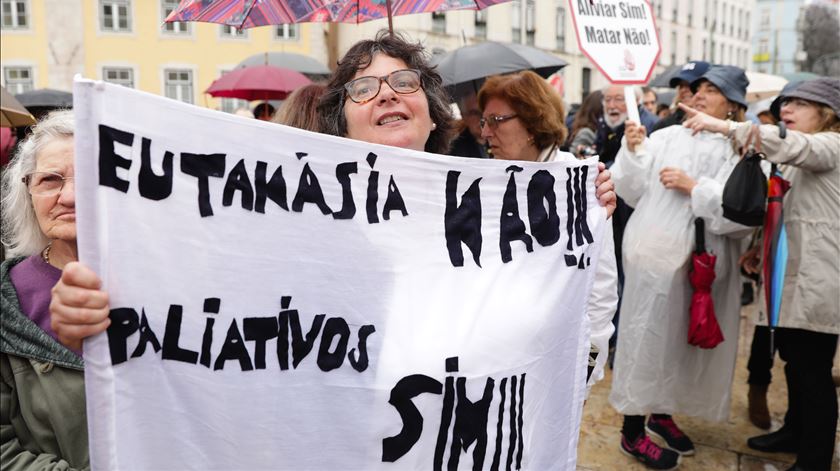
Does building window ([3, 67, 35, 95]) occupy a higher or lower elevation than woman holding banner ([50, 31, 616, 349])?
higher

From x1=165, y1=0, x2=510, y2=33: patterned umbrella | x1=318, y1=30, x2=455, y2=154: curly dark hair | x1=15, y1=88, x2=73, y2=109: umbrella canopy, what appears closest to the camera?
x1=318, y1=30, x2=455, y2=154: curly dark hair

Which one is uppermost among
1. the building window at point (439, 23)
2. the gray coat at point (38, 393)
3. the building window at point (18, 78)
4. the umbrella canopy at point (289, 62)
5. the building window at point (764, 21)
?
the building window at point (764, 21)

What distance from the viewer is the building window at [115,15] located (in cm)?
2600

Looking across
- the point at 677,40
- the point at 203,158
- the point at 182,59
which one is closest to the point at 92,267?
the point at 203,158

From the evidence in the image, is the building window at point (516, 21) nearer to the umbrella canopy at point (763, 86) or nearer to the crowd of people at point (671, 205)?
the umbrella canopy at point (763, 86)

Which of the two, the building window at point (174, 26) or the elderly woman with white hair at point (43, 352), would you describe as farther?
the building window at point (174, 26)

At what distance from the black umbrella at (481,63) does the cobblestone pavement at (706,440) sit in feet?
7.61

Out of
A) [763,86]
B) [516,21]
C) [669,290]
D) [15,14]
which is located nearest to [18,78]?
[15,14]

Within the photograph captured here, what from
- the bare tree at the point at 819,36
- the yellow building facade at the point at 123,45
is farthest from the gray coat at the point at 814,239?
the bare tree at the point at 819,36

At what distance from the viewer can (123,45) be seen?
85.8ft

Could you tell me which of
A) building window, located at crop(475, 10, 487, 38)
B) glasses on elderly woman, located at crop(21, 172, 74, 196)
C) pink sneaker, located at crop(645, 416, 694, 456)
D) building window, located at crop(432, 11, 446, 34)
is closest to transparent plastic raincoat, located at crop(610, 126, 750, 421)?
pink sneaker, located at crop(645, 416, 694, 456)

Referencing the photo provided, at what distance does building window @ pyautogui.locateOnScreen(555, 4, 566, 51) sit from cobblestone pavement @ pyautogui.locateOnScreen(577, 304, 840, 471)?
109ft

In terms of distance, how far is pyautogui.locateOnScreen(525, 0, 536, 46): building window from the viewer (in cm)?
3394

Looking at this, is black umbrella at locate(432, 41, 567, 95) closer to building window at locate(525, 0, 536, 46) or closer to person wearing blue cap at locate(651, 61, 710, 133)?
person wearing blue cap at locate(651, 61, 710, 133)
